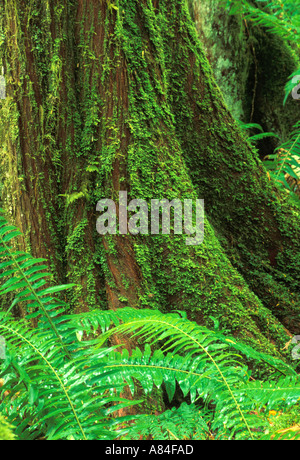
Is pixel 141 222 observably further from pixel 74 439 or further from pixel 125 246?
pixel 74 439

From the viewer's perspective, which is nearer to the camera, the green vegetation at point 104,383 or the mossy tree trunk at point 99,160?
the green vegetation at point 104,383

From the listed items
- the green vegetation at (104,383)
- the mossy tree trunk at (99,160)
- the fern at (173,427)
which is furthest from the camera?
the mossy tree trunk at (99,160)

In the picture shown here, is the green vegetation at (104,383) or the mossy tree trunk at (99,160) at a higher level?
the mossy tree trunk at (99,160)

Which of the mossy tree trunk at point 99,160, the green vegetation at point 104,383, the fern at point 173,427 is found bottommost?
the fern at point 173,427

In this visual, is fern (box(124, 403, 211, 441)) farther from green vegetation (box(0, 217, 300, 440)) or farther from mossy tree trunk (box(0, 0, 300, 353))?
mossy tree trunk (box(0, 0, 300, 353))

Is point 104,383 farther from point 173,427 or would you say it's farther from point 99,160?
point 99,160

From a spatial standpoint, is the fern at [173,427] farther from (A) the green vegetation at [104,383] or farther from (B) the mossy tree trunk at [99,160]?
(B) the mossy tree trunk at [99,160]

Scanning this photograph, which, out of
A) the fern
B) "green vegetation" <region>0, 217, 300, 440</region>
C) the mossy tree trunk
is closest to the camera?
"green vegetation" <region>0, 217, 300, 440</region>

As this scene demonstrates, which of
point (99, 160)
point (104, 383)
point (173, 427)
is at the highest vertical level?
point (99, 160)

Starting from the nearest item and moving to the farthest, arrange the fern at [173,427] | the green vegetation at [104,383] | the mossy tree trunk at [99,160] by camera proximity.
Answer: the green vegetation at [104,383] → the fern at [173,427] → the mossy tree trunk at [99,160]

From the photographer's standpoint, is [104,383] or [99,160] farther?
[99,160]

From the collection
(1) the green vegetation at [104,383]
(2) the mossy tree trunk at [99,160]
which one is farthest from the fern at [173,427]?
(2) the mossy tree trunk at [99,160]

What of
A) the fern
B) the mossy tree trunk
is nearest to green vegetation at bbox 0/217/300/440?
the fern

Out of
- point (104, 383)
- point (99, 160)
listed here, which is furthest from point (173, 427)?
point (99, 160)
